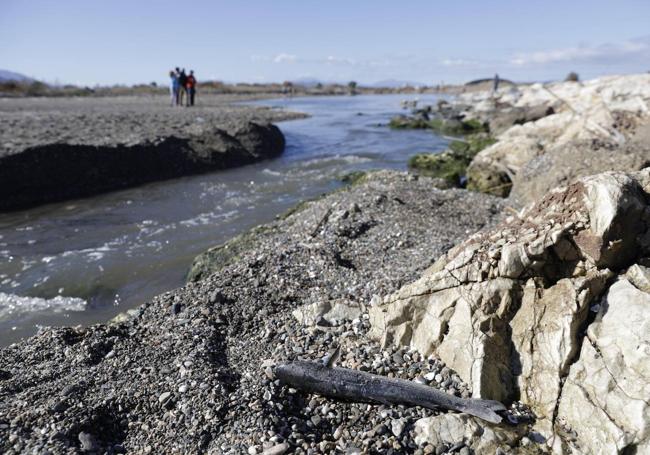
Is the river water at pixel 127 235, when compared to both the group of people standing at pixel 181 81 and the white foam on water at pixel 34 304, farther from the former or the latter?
the group of people standing at pixel 181 81

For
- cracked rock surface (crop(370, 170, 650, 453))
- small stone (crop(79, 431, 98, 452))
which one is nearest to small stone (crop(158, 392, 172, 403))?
small stone (crop(79, 431, 98, 452))

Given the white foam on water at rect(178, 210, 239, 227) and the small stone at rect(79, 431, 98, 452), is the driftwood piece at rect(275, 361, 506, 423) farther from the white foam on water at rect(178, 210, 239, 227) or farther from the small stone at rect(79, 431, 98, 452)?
the white foam on water at rect(178, 210, 239, 227)

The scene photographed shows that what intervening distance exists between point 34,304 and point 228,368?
6275mm

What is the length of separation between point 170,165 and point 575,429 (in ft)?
66.5

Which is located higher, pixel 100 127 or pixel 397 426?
pixel 100 127

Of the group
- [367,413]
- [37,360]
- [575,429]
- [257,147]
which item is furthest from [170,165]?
[575,429]

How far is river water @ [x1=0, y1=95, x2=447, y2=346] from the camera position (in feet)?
34.5

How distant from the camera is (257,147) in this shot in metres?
27.2

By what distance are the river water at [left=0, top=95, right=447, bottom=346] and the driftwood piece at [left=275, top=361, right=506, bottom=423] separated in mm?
5691

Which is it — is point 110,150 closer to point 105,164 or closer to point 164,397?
point 105,164

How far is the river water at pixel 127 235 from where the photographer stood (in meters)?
10.5

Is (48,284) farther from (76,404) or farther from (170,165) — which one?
(170,165)

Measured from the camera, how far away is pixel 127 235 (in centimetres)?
1470

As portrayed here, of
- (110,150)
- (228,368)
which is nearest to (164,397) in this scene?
(228,368)
